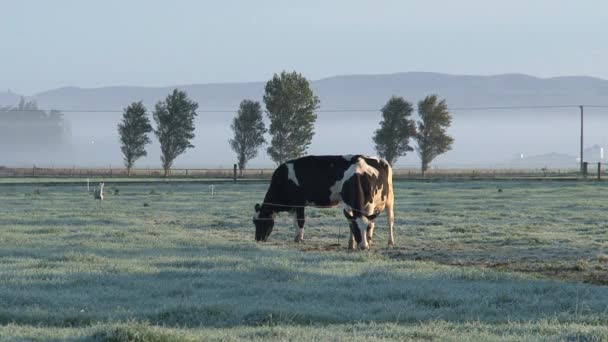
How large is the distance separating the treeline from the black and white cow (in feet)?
240

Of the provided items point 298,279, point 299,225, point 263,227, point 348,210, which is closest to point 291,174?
point 299,225

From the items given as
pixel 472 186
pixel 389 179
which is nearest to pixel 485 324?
pixel 389 179

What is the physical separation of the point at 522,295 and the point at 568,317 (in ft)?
6.83

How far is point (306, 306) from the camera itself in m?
15.8

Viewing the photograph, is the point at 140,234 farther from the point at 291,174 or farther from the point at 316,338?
the point at 316,338

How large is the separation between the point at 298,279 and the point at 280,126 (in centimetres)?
8498

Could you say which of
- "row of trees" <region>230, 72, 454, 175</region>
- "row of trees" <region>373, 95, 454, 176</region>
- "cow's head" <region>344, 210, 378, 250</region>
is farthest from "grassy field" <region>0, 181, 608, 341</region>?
"row of trees" <region>373, 95, 454, 176</region>

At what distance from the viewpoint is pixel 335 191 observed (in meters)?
27.5

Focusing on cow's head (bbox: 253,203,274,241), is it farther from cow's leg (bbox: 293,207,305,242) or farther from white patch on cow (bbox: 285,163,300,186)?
white patch on cow (bbox: 285,163,300,186)

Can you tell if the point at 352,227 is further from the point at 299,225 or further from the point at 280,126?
the point at 280,126

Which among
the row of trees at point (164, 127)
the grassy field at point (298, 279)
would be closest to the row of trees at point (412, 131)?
the row of trees at point (164, 127)

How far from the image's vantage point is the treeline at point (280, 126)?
103812 millimetres

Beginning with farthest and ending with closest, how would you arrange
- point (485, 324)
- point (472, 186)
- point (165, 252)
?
point (472, 186) < point (165, 252) < point (485, 324)

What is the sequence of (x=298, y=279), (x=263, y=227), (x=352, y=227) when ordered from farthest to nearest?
(x=263, y=227) < (x=352, y=227) < (x=298, y=279)
